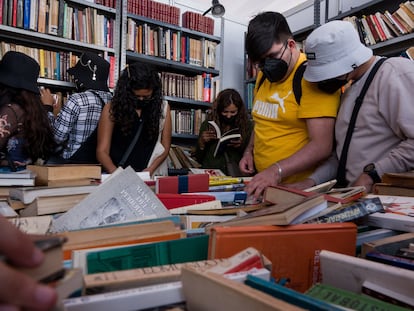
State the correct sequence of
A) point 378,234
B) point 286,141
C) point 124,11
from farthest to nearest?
point 124,11 < point 286,141 < point 378,234

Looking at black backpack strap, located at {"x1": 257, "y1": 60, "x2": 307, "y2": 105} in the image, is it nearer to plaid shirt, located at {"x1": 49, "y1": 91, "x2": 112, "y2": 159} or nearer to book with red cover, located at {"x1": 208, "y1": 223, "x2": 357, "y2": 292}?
book with red cover, located at {"x1": 208, "y1": 223, "x2": 357, "y2": 292}

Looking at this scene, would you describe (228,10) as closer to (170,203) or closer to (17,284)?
(170,203)

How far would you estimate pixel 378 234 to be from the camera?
0.64 meters

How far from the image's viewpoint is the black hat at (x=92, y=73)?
2.06 m

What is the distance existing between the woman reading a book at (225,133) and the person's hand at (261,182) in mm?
1180

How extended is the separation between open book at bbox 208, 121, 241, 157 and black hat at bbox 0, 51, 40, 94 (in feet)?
3.85

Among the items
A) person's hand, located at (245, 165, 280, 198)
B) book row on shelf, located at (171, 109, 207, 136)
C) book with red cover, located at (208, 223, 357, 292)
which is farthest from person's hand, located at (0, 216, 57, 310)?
book row on shelf, located at (171, 109, 207, 136)

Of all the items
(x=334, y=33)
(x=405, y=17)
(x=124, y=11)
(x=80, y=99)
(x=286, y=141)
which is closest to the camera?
(x=334, y=33)

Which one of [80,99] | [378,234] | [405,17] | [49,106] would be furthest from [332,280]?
[405,17]

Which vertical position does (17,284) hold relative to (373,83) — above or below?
below

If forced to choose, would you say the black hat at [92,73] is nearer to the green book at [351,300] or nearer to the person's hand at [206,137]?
the person's hand at [206,137]

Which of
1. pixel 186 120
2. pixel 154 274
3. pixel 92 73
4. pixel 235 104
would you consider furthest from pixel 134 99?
pixel 186 120

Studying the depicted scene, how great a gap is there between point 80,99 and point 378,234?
5.13 ft

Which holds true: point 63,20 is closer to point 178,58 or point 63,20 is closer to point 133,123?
point 178,58
